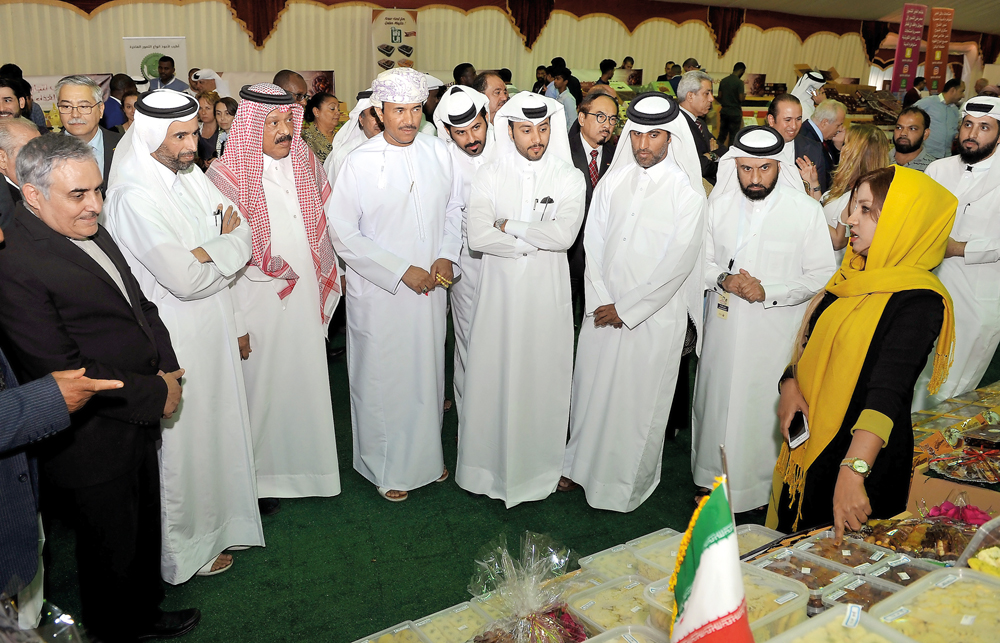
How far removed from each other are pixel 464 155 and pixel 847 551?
9.72 ft

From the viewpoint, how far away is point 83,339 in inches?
89.0

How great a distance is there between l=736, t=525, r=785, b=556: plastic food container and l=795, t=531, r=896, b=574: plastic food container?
165 millimetres

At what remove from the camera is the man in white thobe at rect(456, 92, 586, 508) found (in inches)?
136

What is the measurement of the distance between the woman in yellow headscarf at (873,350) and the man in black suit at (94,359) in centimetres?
206

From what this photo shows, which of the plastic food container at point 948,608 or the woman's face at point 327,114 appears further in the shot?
the woman's face at point 327,114

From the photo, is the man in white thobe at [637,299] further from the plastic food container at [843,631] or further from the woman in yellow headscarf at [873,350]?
the plastic food container at [843,631]

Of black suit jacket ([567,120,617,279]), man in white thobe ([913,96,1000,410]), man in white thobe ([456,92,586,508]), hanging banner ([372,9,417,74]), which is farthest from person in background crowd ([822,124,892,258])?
hanging banner ([372,9,417,74])

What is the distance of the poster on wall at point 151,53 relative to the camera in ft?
31.3

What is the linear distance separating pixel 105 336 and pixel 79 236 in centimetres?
31

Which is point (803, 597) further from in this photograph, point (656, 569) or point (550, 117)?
point (550, 117)

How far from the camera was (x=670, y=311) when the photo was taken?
345 centimetres

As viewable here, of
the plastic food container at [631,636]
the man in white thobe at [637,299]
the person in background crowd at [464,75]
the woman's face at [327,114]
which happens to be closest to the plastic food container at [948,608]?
the plastic food container at [631,636]

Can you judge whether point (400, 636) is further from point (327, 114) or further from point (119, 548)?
point (327, 114)

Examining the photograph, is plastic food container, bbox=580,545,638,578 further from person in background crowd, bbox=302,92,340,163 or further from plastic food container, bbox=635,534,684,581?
person in background crowd, bbox=302,92,340,163
